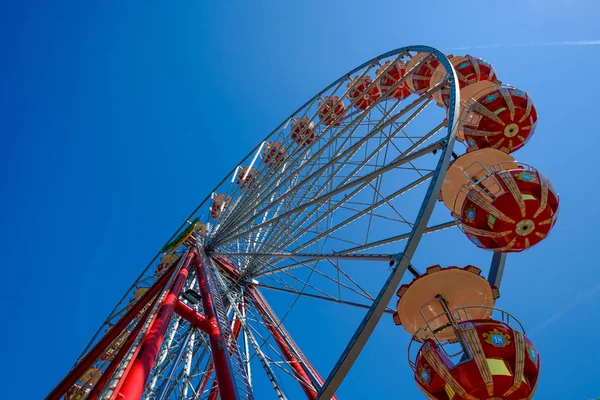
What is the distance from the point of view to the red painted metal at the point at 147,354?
188 inches

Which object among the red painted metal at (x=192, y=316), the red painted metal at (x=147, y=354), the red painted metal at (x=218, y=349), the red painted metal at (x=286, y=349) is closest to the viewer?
the red painted metal at (x=147, y=354)

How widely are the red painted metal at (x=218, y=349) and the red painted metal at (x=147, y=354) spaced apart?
68 centimetres

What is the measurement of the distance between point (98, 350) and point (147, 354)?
393cm

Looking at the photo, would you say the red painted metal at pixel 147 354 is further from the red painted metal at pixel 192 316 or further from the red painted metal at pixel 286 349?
the red painted metal at pixel 286 349

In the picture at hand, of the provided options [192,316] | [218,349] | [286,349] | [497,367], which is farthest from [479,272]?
[286,349]

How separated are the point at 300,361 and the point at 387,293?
18.8 ft

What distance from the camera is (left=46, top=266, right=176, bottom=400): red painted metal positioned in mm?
8297

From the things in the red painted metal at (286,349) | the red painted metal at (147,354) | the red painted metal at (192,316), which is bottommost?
the red painted metal at (147,354)

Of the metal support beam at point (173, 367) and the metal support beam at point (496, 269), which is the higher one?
the metal support beam at point (496, 269)

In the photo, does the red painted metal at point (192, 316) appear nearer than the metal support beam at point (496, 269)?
No

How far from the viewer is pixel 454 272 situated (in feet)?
17.3

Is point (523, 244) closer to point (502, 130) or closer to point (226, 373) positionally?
point (502, 130)

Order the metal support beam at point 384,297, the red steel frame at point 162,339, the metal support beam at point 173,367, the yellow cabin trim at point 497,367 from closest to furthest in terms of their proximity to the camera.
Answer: the metal support beam at point 384,297 → the yellow cabin trim at point 497,367 → the red steel frame at point 162,339 → the metal support beam at point 173,367

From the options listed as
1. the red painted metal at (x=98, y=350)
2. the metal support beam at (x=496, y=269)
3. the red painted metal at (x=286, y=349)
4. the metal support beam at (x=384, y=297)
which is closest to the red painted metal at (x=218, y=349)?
the red painted metal at (x=98, y=350)
